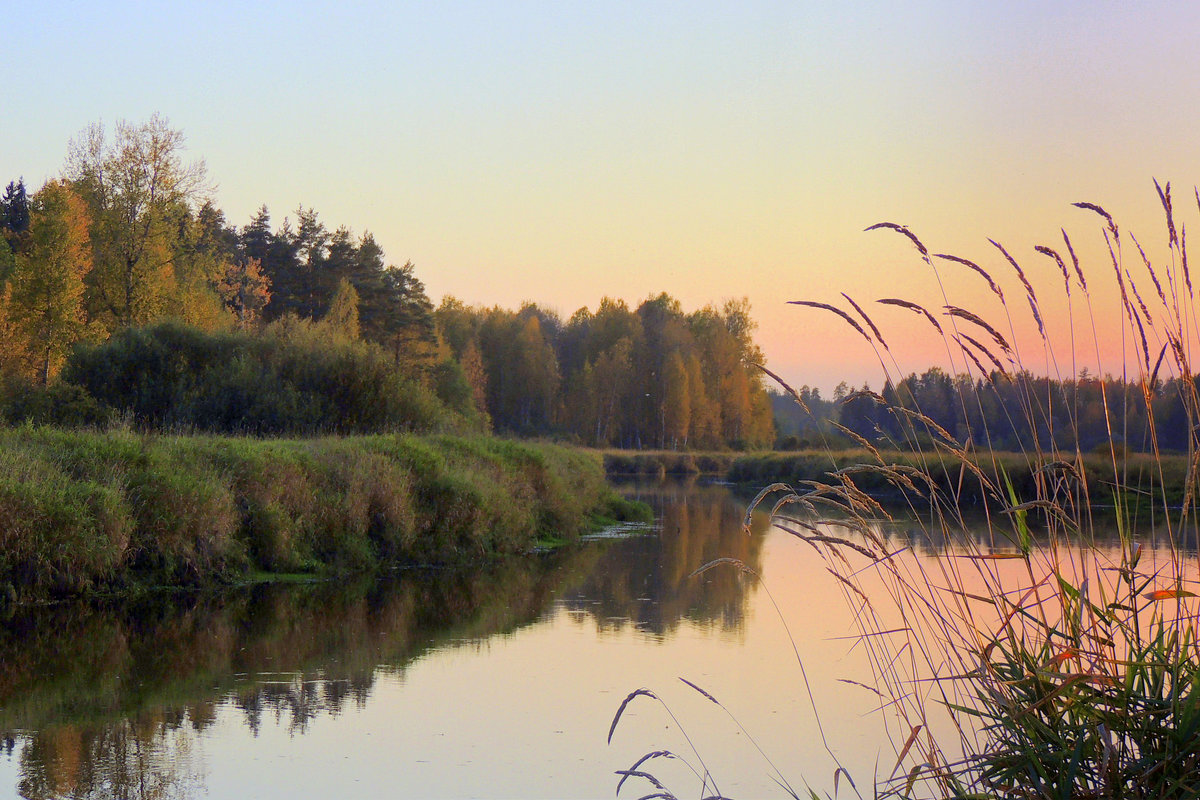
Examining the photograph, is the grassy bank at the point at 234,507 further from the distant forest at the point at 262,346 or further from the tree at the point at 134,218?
the tree at the point at 134,218

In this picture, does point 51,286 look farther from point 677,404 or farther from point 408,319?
point 677,404

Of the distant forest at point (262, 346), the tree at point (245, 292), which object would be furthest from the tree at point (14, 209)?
the tree at point (245, 292)

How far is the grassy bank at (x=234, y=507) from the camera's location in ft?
38.8

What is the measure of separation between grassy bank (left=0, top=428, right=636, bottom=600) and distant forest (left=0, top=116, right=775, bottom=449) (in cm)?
244

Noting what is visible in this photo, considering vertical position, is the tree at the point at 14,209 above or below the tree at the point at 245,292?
above

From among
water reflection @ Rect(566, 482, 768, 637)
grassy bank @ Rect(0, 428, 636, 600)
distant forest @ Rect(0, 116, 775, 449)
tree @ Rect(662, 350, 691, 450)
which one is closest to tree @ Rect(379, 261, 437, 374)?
distant forest @ Rect(0, 116, 775, 449)

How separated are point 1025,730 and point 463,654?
7.82 metres

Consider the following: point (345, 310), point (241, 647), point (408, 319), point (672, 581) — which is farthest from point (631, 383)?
point (241, 647)

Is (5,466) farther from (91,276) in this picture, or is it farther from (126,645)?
(91,276)

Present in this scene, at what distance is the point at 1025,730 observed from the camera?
2.82 m

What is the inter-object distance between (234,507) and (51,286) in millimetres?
24913

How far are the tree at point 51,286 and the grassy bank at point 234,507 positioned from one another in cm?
2034

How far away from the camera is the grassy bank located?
466 inches

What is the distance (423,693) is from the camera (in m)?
8.53
